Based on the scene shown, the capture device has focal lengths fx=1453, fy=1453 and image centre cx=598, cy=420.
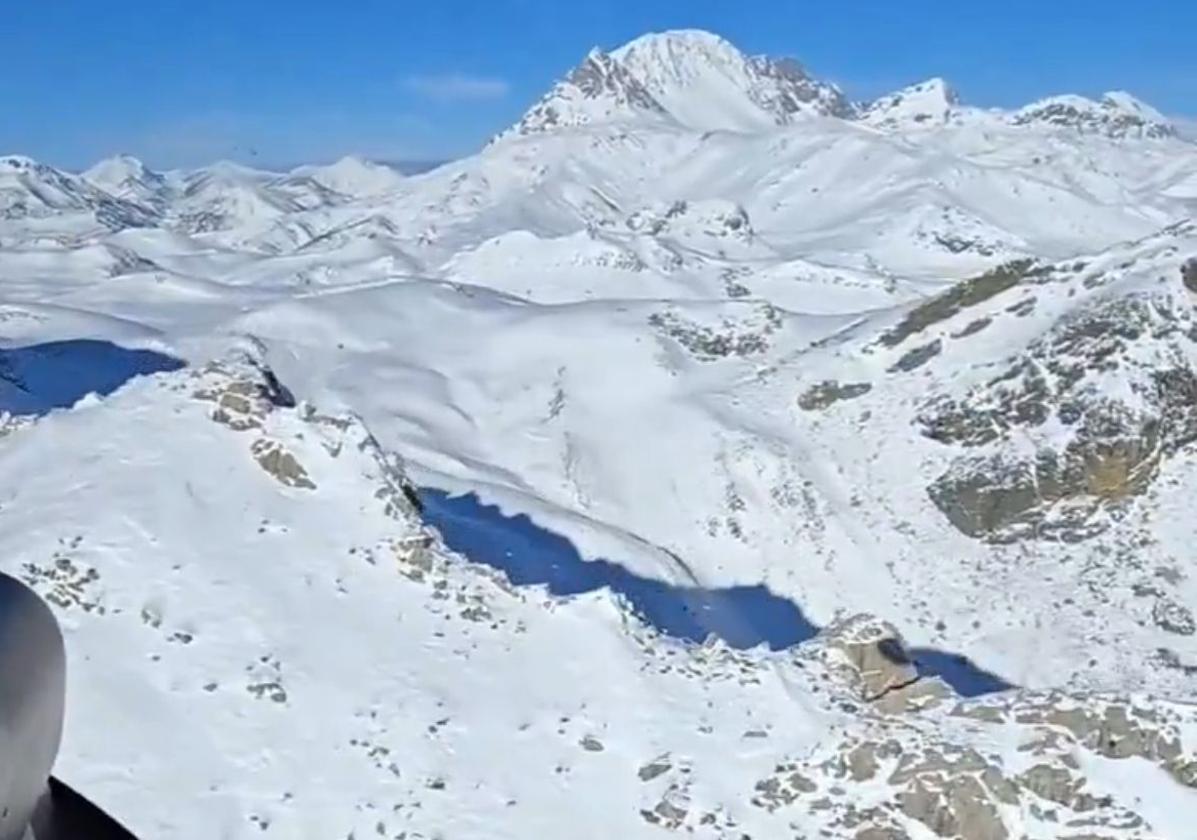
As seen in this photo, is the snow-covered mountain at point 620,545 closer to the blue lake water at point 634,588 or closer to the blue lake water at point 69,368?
the blue lake water at point 634,588

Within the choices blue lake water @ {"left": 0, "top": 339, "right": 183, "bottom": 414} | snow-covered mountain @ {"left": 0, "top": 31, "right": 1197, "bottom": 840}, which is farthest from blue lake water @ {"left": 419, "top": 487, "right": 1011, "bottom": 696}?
blue lake water @ {"left": 0, "top": 339, "right": 183, "bottom": 414}

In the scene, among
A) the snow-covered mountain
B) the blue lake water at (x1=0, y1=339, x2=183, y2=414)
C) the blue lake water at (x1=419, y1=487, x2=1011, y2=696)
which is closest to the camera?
the snow-covered mountain

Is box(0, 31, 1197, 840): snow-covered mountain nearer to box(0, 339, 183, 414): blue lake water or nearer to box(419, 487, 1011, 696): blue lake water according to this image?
box(419, 487, 1011, 696): blue lake water

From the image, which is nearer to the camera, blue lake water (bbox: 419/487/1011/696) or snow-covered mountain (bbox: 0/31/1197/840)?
snow-covered mountain (bbox: 0/31/1197/840)

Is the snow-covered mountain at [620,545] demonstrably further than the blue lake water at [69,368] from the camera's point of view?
No

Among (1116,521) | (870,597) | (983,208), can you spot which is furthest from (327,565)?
(983,208)

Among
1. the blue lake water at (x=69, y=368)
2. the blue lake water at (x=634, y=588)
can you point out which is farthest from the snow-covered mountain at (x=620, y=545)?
the blue lake water at (x=69, y=368)

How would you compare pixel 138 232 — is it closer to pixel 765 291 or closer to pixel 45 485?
pixel 765 291

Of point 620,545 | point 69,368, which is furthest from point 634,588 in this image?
point 69,368
